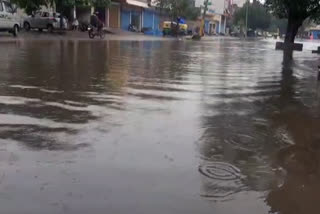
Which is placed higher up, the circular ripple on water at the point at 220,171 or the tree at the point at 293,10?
the tree at the point at 293,10

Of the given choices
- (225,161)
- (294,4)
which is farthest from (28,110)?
(294,4)

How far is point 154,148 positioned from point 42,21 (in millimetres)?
30971

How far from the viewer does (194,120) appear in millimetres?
6590

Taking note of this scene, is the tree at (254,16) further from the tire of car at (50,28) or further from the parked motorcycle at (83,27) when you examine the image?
the tire of car at (50,28)

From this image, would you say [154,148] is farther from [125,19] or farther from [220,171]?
[125,19]

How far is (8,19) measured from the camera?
25.5m

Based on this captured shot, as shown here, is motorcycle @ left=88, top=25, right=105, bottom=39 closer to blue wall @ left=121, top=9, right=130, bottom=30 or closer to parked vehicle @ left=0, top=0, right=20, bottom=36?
parked vehicle @ left=0, top=0, right=20, bottom=36

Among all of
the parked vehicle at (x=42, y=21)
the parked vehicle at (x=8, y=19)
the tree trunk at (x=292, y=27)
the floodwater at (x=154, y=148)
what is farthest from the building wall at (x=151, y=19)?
the floodwater at (x=154, y=148)

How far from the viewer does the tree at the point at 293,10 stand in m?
25.5

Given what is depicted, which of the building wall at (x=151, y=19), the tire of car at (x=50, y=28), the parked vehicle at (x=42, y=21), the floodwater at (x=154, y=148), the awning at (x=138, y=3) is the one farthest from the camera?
the building wall at (x=151, y=19)

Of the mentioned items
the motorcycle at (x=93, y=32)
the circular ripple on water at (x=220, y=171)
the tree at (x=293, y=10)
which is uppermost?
the tree at (x=293, y=10)

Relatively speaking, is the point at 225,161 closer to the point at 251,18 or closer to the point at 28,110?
the point at 28,110

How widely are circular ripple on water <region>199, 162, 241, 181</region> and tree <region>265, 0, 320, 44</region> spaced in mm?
22168

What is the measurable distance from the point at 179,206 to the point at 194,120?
9.69 ft
